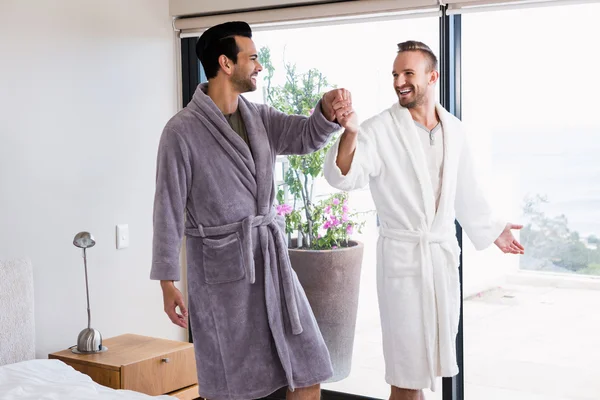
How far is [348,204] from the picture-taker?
3.59 m

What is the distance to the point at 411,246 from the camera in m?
2.61

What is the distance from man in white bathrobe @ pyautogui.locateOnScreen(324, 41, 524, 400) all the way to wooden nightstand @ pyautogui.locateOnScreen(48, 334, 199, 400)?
0.95 meters

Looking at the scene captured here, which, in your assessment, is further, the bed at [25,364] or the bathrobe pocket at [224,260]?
the bathrobe pocket at [224,260]

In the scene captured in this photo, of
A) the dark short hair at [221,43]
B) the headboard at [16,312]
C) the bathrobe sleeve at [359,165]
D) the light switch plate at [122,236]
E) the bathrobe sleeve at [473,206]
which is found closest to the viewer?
the bathrobe sleeve at [359,165]

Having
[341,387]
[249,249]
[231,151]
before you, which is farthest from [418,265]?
[341,387]

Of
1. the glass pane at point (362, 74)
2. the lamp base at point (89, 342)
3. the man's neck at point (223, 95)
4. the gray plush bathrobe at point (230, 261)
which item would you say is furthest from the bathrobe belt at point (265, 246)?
the glass pane at point (362, 74)

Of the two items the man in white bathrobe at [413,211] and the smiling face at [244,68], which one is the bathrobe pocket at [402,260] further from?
the smiling face at [244,68]

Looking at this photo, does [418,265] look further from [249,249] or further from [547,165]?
[547,165]

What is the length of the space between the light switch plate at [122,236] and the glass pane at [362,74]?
86cm

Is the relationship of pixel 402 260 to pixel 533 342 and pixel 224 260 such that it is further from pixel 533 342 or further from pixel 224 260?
pixel 533 342

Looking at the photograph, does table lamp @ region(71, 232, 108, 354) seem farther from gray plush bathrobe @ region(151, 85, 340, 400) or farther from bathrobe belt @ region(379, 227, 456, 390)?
bathrobe belt @ region(379, 227, 456, 390)

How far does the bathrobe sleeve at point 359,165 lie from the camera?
2508 millimetres

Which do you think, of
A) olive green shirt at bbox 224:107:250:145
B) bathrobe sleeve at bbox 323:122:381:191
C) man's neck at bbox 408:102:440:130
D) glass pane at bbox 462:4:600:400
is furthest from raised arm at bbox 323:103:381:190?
glass pane at bbox 462:4:600:400

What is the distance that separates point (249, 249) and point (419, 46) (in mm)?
877
